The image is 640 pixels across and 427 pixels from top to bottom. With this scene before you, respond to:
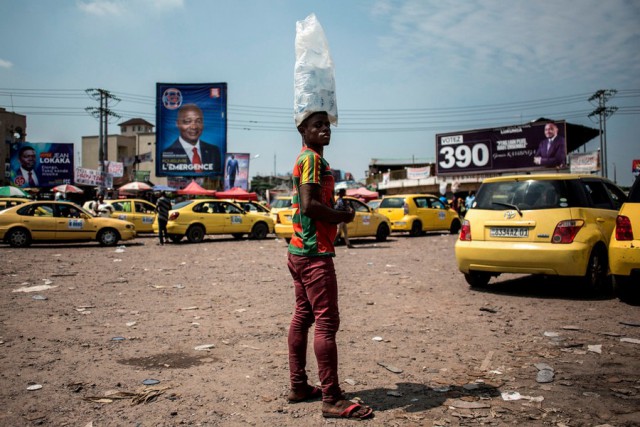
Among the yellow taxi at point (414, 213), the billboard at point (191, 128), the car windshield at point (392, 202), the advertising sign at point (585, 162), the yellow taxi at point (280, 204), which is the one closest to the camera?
the yellow taxi at point (414, 213)

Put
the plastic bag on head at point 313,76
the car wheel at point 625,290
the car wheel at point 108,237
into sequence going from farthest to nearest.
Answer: the car wheel at point 108,237
the car wheel at point 625,290
the plastic bag on head at point 313,76

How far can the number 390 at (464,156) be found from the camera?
4369 cm

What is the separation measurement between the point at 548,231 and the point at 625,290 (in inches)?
46.4

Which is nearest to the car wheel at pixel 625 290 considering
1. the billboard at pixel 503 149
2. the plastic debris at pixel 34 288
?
the plastic debris at pixel 34 288

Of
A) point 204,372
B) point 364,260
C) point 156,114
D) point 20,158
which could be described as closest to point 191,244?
point 364,260

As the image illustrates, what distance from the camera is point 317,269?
324cm

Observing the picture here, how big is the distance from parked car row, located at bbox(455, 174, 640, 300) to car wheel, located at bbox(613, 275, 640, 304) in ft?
0.16

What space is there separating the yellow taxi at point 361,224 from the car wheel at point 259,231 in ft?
7.72

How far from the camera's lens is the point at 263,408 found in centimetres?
336

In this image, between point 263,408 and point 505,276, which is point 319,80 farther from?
point 505,276

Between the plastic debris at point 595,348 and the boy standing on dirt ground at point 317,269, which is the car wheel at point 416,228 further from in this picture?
the boy standing on dirt ground at point 317,269

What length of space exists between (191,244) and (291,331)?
14.8 meters

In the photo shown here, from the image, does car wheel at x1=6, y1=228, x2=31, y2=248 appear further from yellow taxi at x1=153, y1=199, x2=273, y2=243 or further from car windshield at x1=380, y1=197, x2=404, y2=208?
car windshield at x1=380, y1=197, x2=404, y2=208

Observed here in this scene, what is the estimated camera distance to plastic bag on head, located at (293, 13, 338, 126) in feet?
11.2
